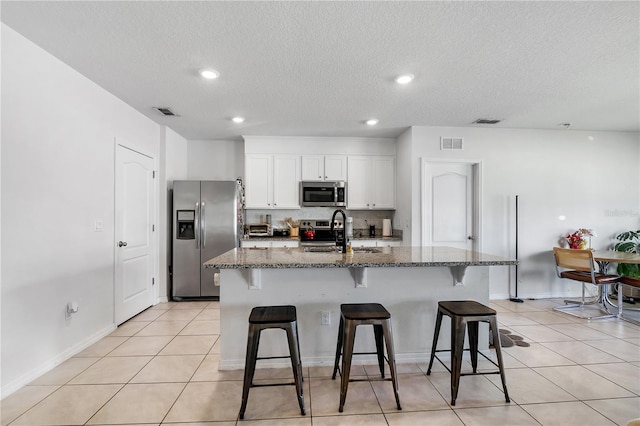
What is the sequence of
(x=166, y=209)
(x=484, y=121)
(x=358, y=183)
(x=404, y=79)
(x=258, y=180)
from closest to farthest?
(x=404, y=79) → (x=484, y=121) → (x=166, y=209) → (x=258, y=180) → (x=358, y=183)

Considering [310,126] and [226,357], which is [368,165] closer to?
[310,126]

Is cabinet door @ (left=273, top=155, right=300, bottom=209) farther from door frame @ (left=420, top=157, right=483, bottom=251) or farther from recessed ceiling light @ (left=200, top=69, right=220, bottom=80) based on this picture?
recessed ceiling light @ (left=200, top=69, right=220, bottom=80)

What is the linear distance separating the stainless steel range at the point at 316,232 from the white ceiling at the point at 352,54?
5.84 feet

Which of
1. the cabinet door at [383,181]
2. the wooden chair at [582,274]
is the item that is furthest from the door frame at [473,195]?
the wooden chair at [582,274]

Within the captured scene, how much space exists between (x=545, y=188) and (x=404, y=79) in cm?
318

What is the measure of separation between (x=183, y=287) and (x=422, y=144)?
3.95 metres

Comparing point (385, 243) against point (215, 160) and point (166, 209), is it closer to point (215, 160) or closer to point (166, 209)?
point (215, 160)

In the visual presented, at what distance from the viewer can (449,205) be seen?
4.39 metres

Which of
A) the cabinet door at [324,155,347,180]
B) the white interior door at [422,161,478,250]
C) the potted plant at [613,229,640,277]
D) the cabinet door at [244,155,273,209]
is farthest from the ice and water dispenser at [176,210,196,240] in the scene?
the potted plant at [613,229,640,277]

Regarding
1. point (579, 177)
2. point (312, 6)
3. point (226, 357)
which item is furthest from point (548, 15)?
point (579, 177)

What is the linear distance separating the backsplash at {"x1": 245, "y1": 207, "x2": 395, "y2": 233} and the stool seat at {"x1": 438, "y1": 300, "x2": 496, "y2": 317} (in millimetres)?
2895

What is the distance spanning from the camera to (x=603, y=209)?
4.53 metres

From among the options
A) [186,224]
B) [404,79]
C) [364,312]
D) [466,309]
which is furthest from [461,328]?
[186,224]

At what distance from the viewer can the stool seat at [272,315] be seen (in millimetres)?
1890
